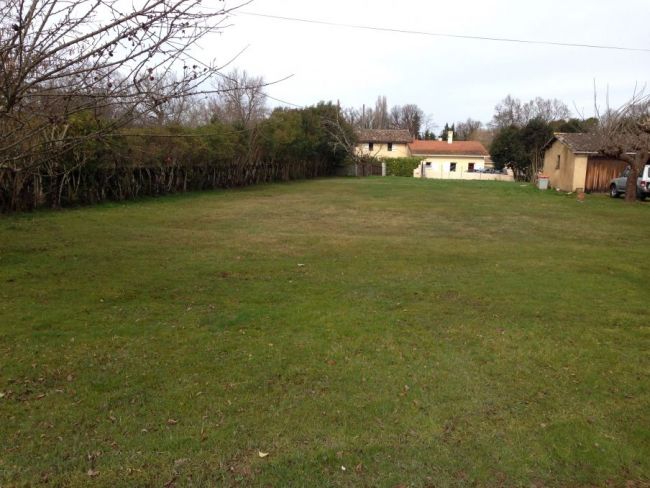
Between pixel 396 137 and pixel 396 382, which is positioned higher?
pixel 396 137

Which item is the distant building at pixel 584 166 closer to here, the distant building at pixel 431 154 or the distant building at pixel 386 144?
the distant building at pixel 431 154

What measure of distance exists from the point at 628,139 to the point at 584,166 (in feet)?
15.8

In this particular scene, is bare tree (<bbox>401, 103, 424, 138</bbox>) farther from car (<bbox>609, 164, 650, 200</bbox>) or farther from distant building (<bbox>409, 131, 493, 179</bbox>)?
car (<bbox>609, 164, 650, 200</bbox>)

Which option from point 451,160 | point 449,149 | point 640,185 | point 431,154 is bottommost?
point 640,185

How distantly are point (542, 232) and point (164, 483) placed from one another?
12.5 m

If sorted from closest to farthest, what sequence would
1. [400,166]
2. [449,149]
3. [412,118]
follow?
[400,166] < [449,149] < [412,118]

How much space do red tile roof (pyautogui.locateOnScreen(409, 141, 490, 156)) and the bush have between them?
8197 millimetres

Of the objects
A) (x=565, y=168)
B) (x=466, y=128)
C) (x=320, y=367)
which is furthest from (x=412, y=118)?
(x=320, y=367)

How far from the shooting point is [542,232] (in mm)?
13141

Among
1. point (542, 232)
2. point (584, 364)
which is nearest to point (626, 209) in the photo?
point (542, 232)

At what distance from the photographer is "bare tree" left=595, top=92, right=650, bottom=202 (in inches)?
830

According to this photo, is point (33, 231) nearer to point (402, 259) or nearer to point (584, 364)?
point (402, 259)

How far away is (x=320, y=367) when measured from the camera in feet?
14.4

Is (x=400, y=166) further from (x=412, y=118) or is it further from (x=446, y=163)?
(x=412, y=118)
